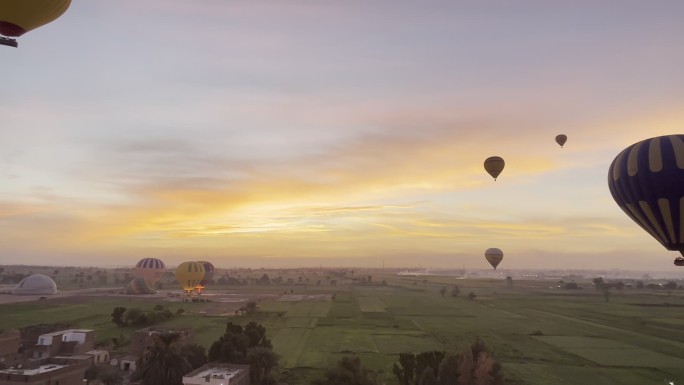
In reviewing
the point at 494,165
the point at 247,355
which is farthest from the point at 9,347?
the point at 494,165

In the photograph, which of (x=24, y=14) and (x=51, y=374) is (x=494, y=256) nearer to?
(x=51, y=374)

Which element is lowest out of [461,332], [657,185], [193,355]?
[461,332]

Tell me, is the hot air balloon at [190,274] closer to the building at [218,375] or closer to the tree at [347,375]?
the building at [218,375]

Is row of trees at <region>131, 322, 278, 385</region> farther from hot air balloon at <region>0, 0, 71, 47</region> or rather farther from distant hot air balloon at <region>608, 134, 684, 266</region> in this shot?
distant hot air balloon at <region>608, 134, 684, 266</region>

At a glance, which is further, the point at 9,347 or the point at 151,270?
the point at 151,270

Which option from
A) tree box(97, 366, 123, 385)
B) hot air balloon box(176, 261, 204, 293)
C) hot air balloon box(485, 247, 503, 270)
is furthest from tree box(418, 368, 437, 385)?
hot air balloon box(176, 261, 204, 293)

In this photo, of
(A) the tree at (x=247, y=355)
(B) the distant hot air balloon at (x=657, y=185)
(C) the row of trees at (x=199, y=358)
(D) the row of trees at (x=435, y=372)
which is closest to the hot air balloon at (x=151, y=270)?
(C) the row of trees at (x=199, y=358)
